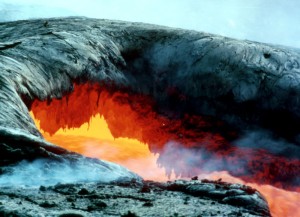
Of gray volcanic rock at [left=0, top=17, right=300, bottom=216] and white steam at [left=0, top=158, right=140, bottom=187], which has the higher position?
gray volcanic rock at [left=0, top=17, right=300, bottom=216]

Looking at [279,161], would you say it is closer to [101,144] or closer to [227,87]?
[227,87]

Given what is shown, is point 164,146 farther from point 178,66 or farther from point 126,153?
point 178,66

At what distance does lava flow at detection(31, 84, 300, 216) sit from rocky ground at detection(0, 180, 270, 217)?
425 cm

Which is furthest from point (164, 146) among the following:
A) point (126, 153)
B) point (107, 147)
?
point (107, 147)

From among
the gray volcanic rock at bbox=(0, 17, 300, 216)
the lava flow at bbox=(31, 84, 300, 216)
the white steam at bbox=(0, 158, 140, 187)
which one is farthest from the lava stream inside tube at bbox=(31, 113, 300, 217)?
the white steam at bbox=(0, 158, 140, 187)

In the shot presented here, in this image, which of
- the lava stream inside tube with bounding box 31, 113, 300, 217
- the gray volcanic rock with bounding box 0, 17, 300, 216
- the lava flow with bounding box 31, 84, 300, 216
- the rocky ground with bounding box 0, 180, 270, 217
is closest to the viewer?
the rocky ground with bounding box 0, 180, 270, 217

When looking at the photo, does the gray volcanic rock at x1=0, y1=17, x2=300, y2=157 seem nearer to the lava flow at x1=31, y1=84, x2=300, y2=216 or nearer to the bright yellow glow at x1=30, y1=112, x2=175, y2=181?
the lava flow at x1=31, y1=84, x2=300, y2=216

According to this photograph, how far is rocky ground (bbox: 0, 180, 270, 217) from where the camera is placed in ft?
8.89

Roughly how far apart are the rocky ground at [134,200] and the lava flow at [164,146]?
13.9ft

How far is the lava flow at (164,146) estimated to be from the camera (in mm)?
7887

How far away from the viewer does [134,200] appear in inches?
125

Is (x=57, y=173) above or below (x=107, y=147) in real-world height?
below

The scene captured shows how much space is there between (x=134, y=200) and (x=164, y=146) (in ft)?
19.0

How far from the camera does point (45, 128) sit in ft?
22.6
